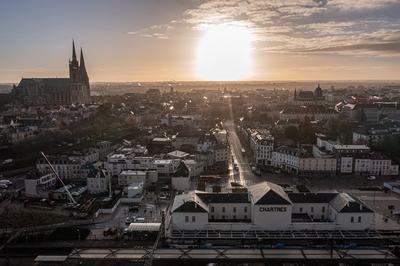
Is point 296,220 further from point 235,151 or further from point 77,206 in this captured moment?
point 235,151

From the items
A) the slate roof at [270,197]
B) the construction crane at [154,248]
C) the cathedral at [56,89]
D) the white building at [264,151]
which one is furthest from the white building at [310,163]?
the cathedral at [56,89]

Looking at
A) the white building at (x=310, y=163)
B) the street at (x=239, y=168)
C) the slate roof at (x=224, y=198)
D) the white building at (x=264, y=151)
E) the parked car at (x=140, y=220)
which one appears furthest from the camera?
the white building at (x=264, y=151)

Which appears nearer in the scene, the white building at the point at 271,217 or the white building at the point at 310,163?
the white building at the point at 271,217

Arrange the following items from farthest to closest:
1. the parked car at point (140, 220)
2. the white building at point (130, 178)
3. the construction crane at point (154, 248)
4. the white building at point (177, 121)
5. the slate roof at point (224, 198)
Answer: the white building at point (177, 121) < the white building at point (130, 178) < the parked car at point (140, 220) < the slate roof at point (224, 198) < the construction crane at point (154, 248)

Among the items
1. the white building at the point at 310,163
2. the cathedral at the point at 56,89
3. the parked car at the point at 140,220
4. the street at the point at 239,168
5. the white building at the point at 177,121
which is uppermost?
the cathedral at the point at 56,89

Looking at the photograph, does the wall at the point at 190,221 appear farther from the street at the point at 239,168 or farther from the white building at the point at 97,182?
the street at the point at 239,168

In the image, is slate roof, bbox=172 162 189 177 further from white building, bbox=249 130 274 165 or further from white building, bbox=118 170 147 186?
white building, bbox=249 130 274 165

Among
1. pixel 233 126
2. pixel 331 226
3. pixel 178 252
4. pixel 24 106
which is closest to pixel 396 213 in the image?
pixel 331 226

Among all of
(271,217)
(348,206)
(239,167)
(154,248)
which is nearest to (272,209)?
(271,217)

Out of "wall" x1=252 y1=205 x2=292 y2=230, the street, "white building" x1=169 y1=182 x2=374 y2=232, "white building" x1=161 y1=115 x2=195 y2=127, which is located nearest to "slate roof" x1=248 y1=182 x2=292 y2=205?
"white building" x1=169 y1=182 x2=374 y2=232
